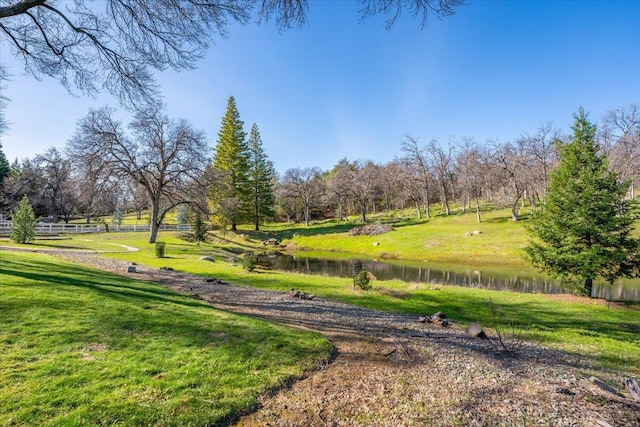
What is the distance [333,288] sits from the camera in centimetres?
1280

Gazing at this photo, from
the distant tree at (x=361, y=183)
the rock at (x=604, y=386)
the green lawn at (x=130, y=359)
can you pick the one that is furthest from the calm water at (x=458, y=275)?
the distant tree at (x=361, y=183)

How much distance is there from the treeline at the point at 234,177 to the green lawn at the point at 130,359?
5.65 meters

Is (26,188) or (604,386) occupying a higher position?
(26,188)

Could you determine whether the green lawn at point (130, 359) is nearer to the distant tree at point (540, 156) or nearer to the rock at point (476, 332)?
the rock at point (476, 332)

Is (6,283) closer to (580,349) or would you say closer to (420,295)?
(420,295)

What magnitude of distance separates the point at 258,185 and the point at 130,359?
4357 centimetres

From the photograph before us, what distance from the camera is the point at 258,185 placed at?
154ft

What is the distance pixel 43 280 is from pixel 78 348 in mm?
5099

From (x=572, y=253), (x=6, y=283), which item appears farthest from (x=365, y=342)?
(x=572, y=253)

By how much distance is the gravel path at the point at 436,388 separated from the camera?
143 inches

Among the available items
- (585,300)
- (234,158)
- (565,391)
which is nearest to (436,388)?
(565,391)

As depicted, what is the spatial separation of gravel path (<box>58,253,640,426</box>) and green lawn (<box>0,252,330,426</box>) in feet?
1.62

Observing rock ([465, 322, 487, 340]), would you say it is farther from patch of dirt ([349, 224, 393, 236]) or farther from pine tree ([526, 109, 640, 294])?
patch of dirt ([349, 224, 393, 236])

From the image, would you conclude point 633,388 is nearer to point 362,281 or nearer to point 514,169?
point 362,281
